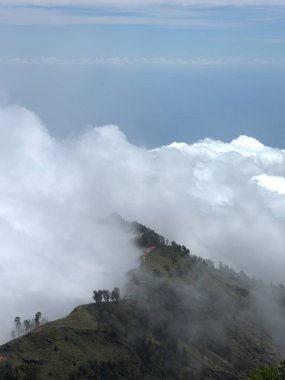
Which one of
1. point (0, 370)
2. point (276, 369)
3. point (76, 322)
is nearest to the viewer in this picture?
point (276, 369)

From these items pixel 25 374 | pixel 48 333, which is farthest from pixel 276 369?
pixel 48 333

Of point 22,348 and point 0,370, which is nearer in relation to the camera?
point 0,370

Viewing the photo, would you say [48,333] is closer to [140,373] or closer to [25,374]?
[25,374]

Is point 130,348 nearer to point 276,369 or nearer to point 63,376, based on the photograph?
point 63,376

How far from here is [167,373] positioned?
200 meters

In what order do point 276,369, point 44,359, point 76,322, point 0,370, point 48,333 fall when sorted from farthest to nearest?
1. point 76,322
2. point 48,333
3. point 44,359
4. point 0,370
5. point 276,369

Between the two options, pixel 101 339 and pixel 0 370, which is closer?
pixel 0 370

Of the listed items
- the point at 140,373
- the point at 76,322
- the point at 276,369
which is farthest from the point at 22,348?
the point at 276,369

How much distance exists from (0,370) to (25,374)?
7.26 m

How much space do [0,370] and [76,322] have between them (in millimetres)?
41250

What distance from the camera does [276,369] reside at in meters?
87.8

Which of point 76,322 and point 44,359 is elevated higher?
point 76,322

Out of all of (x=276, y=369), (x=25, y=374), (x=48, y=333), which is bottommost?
(x=276, y=369)

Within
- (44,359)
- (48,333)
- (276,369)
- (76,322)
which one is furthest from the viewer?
(76,322)
